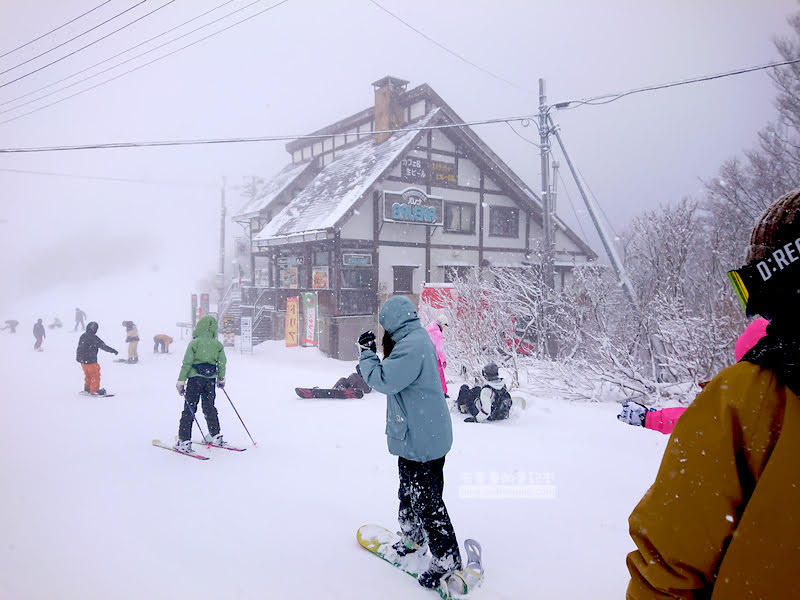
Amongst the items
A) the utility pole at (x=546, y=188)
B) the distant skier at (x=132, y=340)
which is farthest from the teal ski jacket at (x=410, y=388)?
the distant skier at (x=132, y=340)

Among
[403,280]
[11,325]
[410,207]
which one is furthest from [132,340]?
[11,325]

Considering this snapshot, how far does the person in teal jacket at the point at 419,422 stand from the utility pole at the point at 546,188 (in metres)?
7.72

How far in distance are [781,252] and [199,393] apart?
19.7ft

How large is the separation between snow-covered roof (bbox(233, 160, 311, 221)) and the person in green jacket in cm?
1508

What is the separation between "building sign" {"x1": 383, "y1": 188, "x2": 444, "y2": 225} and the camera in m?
15.1

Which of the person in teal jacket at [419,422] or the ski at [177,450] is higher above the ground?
the person in teal jacket at [419,422]

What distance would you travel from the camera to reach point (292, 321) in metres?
16.0

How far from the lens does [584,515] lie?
3785 mm

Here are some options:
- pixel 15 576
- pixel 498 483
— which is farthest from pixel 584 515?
pixel 15 576

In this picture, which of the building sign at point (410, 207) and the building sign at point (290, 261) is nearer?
the building sign at point (410, 207)

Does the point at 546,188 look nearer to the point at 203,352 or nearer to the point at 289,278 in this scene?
the point at 203,352

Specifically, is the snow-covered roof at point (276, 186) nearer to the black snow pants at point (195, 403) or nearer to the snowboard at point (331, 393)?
the snowboard at point (331, 393)

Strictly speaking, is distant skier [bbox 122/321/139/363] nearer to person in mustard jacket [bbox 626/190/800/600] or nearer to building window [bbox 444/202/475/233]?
building window [bbox 444/202/475/233]

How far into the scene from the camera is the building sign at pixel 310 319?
1515cm
